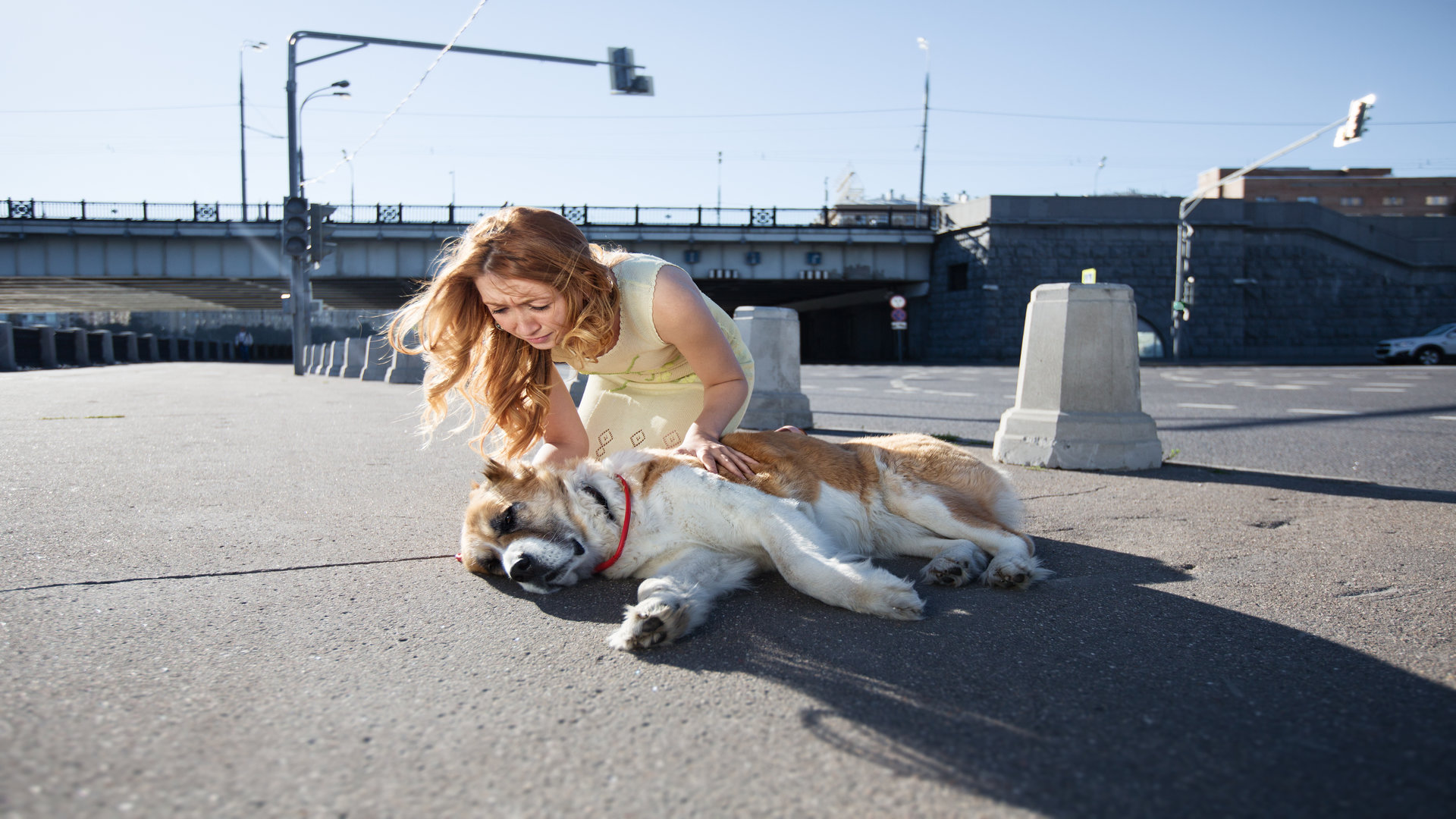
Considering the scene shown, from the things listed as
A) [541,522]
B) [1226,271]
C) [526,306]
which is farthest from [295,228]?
[1226,271]

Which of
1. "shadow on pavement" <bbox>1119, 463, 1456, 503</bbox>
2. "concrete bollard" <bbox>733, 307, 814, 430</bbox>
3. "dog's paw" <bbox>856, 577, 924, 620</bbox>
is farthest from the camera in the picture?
"concrete bollard" <bbox>733, 307, 814, 430</bbox>

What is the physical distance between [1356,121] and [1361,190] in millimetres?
79123

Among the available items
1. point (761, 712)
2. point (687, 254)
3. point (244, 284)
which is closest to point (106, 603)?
point (761, 712)

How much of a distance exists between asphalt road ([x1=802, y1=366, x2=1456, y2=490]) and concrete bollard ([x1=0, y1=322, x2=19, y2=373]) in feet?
68.6

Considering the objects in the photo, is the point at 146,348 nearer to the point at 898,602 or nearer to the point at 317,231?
the point at 317,231

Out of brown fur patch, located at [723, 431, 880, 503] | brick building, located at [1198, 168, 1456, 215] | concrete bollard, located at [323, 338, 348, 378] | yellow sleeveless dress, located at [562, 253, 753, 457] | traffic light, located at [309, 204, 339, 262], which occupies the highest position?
brick building, located at [1198, 168, 1456, 215]

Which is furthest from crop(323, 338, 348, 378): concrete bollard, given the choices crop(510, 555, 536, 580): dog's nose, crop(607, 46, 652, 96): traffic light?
crop(510, 555, 536, 580): dog's nose

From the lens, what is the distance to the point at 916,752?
1.80 meters

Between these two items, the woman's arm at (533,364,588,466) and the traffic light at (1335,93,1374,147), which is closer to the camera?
the woman's arm at (533,364,588,466)

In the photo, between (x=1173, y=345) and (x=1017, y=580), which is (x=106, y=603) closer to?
(x=1017, y=580)

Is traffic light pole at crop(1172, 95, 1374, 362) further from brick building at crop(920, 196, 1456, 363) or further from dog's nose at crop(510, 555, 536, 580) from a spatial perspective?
dog's nose at crop(510, 555, 536, 580)

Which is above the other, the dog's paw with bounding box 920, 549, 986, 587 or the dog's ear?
the dog's ear

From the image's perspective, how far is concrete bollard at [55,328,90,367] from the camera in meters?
27.2

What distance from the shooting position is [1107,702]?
2.05 meters
